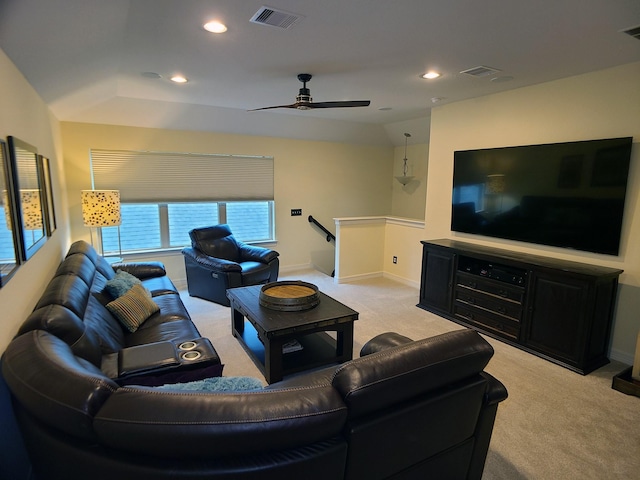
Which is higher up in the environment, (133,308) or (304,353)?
(133,308)

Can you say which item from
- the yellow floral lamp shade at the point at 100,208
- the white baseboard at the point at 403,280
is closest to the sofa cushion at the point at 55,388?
the yellow floral lamp shade at the point at 100,208

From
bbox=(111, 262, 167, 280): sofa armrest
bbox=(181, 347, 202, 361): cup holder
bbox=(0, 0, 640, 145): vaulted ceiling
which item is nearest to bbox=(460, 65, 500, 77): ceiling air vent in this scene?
bbox=(0, 0, 640, 145): vaulted ceiling

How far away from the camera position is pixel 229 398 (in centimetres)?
112

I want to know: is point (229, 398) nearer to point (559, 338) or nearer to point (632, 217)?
point (559, 338)

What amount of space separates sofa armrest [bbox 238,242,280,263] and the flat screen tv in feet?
8.12

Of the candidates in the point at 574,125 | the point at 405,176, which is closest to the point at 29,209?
the point at 574,125

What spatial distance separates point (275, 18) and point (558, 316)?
10.8 ft

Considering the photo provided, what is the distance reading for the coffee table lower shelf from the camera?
9.32 feet

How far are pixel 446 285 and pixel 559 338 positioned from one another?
1240mm

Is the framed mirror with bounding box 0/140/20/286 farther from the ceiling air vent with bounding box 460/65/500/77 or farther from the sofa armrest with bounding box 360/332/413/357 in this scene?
the ceiling air vent with bounding box 460/65/500/77

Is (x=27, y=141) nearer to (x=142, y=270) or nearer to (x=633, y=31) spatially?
(x=142, y=270)

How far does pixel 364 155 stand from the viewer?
267 inches

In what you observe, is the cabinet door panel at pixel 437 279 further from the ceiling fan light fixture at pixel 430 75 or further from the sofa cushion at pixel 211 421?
the sofa cushion at pixel 211 421

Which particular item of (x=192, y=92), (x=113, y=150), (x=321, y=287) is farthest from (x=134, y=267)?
(x=321, y=287)
